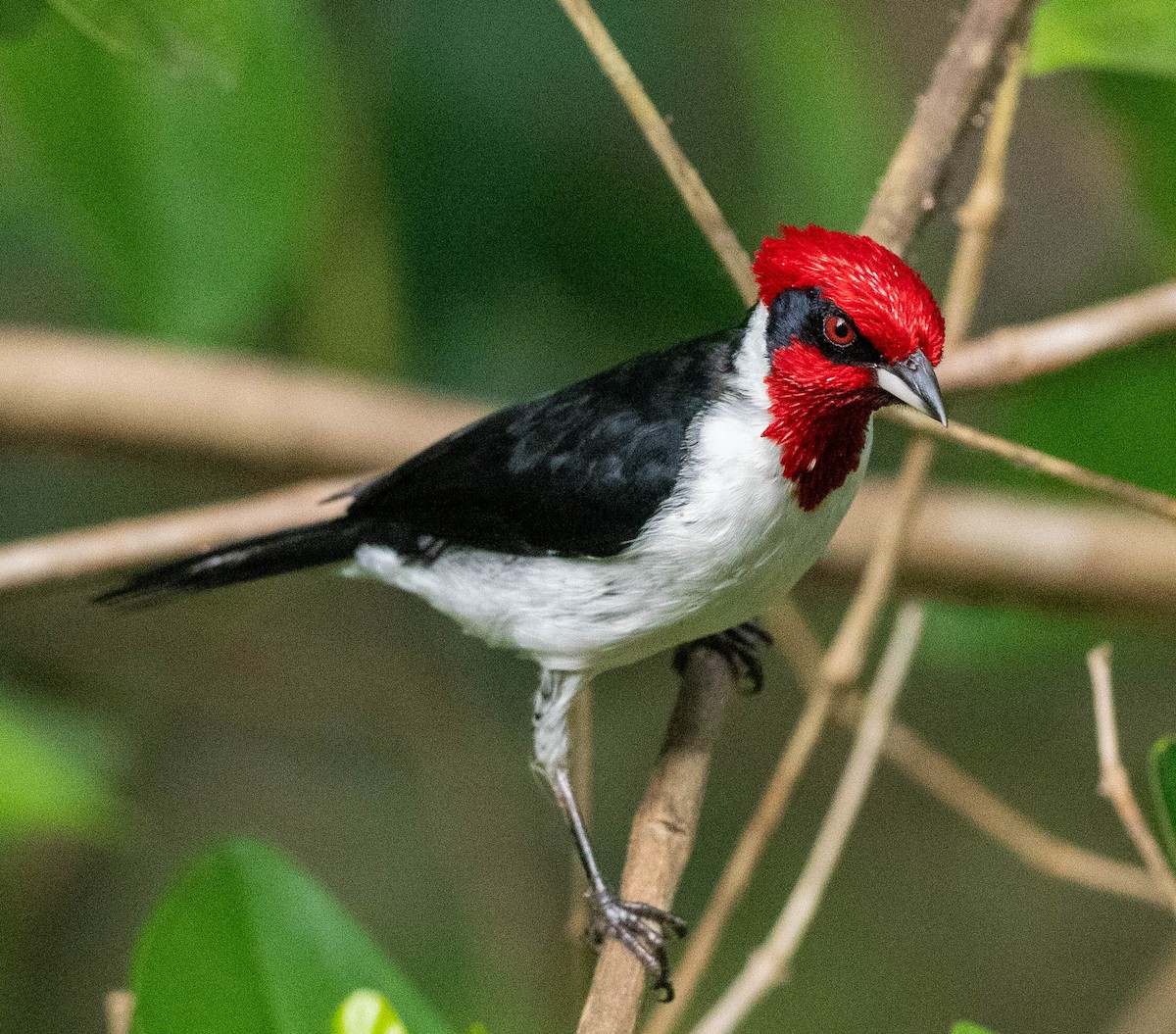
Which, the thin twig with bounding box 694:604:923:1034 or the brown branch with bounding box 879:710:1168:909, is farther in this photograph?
the brown branch with bounding box 879:710:1168:909

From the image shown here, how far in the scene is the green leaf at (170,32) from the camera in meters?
1.18

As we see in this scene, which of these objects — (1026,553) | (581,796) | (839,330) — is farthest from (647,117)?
(1026,553)

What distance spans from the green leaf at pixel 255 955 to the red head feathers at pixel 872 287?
35.5 inches


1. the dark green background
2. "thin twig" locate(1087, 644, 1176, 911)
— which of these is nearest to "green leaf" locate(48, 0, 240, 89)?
the dark green background

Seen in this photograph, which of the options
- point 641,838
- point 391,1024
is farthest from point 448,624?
point 391,1024

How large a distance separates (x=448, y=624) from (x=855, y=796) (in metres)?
1.93

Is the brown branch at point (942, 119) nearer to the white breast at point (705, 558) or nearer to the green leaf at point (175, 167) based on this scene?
the white breast at point (705, 558)

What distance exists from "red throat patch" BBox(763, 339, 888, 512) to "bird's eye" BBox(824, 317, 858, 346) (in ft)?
0.11

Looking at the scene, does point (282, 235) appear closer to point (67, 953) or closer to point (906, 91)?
point (906, 91)

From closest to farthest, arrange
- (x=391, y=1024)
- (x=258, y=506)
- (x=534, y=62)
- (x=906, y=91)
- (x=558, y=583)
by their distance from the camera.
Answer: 1. (x=391, y=1024)
2. (x=558, y=583)
3. (x=258, y=506)
4. (x=534, y=62)
5. (x=906, y=91)

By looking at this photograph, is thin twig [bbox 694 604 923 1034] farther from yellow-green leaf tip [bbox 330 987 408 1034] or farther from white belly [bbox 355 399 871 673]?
yellow-green leaf tip [bbox 330 987 408 1034]

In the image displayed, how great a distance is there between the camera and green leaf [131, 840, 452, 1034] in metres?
1.47

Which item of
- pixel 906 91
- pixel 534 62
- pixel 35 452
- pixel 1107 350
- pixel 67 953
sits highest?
pixel 906 91

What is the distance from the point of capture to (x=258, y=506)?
2.49 meters
